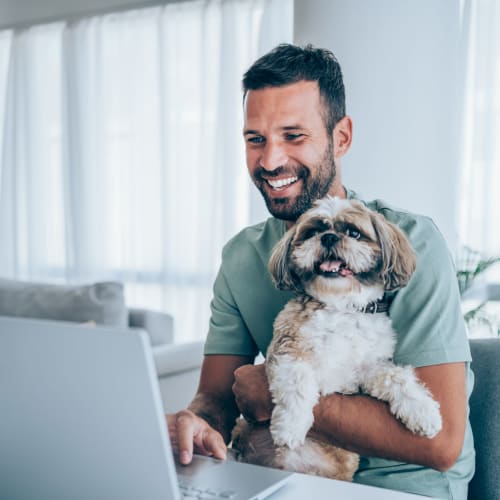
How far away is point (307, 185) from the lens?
1387 millimetres

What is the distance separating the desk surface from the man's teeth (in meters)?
0.61

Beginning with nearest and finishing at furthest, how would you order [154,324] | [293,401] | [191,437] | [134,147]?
1. [191,437]
2. [293,401]
3. [154,324]
4. [134,147]

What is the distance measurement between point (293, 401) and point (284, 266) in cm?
26

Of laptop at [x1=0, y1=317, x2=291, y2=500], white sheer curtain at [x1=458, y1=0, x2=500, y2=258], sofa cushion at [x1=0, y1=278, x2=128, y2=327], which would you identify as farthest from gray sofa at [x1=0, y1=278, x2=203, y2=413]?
laptop at [x1=0, y1=317, x2=291, y2=500]

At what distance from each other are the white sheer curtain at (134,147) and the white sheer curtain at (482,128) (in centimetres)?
104

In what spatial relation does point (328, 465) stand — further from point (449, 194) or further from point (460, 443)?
point (449, 194)

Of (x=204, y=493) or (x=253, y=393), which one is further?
(x=253, y=393)

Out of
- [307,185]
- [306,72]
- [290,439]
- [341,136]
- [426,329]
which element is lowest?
[290,439]

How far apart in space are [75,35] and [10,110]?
0.77 meters

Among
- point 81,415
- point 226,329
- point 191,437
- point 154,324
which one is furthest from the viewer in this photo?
point 154,324

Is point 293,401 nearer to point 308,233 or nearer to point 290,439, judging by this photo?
point 290,439

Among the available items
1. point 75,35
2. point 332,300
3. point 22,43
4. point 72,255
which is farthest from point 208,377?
point 22,43

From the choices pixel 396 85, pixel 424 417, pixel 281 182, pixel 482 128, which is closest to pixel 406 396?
pixel 424 417

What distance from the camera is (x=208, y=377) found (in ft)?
4.82
